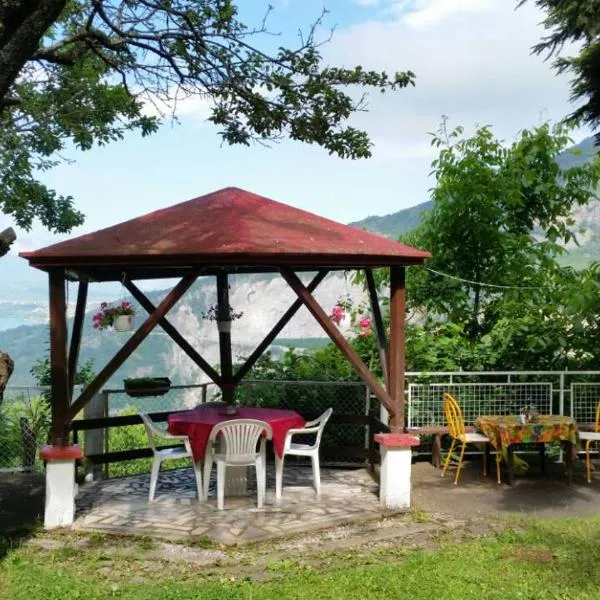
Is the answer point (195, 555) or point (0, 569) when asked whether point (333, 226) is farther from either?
point (0, 569)

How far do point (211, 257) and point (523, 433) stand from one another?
157 inches

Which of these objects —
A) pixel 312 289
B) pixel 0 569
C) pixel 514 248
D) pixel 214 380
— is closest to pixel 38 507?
pixel 0 569

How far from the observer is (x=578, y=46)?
1144cm

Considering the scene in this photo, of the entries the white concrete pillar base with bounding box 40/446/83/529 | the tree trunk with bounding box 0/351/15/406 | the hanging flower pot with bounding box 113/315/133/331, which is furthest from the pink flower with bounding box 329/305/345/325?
the tree trunk with bounding box 0/351/15/406

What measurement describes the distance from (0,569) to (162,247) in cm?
298

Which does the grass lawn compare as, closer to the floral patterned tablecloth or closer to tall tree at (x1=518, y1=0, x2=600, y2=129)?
the floral patterned tablecloth

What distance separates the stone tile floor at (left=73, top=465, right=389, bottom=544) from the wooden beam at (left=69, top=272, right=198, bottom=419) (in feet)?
3.64

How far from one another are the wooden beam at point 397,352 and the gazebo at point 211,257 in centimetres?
1

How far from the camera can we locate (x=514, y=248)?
11.8m

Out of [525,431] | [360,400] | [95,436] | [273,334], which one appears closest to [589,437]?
[525,431]

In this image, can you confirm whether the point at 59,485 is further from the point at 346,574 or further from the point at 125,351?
the point at 346,574

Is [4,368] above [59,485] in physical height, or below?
above

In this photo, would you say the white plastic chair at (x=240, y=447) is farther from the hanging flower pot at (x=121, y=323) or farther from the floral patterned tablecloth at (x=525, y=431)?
the floral patterned tablecloth at (x=525, y=431)

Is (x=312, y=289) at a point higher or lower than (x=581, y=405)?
higher
